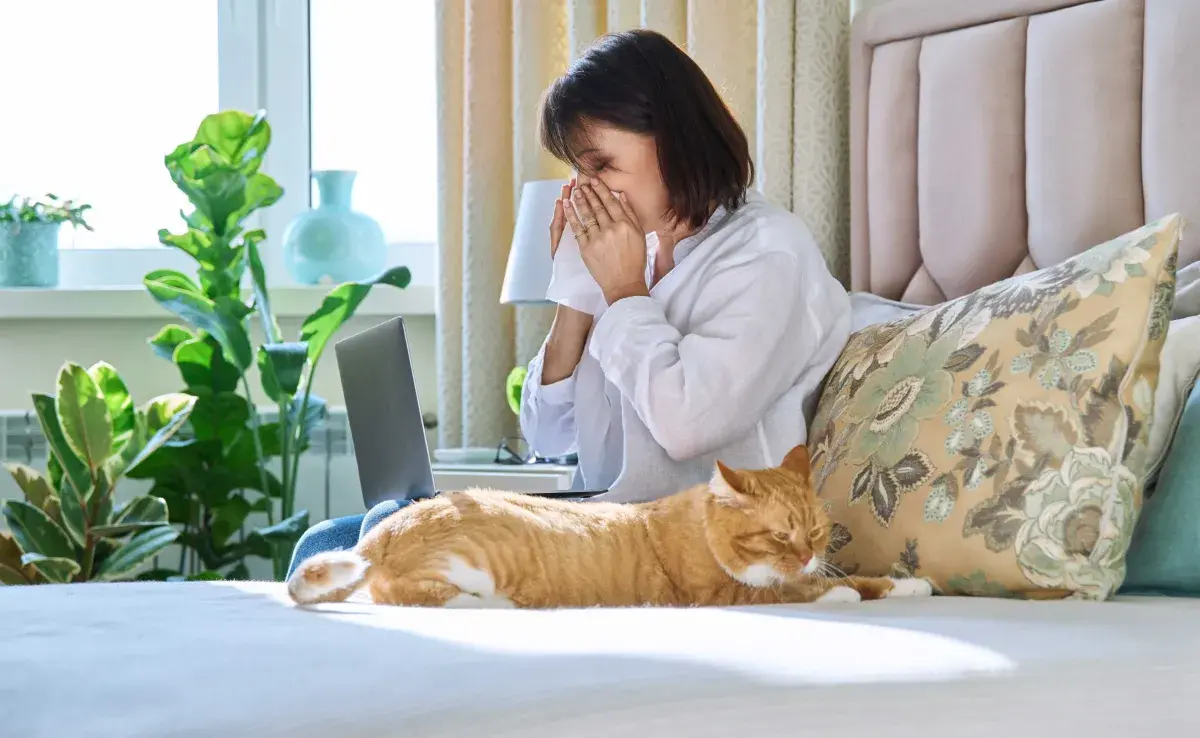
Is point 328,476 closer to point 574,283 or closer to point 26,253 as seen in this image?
point 26,253

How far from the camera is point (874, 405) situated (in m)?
1.29

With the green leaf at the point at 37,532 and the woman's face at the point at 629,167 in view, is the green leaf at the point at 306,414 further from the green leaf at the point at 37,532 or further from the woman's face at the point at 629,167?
the woman's face at the point at 629,167

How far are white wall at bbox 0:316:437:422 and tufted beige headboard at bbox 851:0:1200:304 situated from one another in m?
1.36

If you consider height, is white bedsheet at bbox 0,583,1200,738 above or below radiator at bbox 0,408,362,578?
above

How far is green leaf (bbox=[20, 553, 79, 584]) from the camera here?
2311 mm

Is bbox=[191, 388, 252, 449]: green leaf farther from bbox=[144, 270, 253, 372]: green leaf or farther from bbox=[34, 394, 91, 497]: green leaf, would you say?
bbox=[34, 394, 91, 497]: green leaf

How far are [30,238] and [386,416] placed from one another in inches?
75.8

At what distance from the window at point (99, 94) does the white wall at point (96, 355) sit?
1.04 feet

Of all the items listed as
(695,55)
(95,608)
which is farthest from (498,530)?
(695,55)

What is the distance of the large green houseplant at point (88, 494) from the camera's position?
2359 mm

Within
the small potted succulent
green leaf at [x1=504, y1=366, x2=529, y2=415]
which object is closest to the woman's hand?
green leaf at [x1=504, y1=366, x2=529, y2=415]

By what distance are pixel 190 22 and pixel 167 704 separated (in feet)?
9.62

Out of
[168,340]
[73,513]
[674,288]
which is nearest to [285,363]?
[168,340]

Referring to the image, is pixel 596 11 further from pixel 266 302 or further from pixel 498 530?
pixel 498 530
